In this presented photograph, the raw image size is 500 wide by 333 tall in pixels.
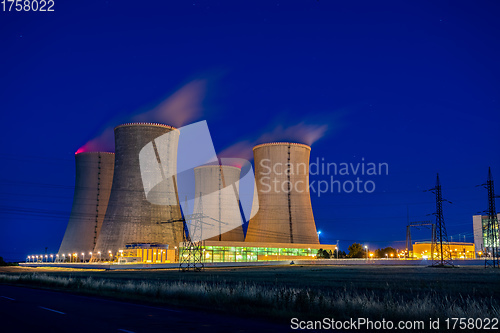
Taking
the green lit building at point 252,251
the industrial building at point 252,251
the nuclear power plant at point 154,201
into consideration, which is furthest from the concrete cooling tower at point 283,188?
the industrial building at point 252,251

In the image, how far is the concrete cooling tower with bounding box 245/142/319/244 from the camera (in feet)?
155

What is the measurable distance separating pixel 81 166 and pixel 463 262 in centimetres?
4121

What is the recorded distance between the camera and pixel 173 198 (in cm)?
4600

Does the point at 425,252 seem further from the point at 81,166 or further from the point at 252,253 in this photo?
the point at 81,166

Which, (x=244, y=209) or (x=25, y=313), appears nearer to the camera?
(x=25, y=313)

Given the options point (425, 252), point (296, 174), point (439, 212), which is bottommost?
point (425, 252)

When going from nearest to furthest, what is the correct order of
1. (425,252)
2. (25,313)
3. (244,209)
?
1. (25,313)
2. (244,209)
3. (425,252)

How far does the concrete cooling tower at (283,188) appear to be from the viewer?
47219mm

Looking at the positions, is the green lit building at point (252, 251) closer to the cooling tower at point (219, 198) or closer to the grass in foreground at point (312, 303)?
the cooling tower at point (219, 198)

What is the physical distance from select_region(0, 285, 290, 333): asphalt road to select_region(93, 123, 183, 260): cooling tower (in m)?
33.0

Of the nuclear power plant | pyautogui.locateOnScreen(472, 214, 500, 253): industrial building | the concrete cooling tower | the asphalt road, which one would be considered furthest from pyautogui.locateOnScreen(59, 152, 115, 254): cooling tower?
pyautogui.locateOnScreen(472, 214, 500, 253): industrial building

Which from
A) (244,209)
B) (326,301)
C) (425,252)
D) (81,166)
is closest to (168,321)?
(326,301)

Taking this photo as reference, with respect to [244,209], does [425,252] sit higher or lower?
lower

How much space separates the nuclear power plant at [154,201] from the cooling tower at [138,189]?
3.6 inches
